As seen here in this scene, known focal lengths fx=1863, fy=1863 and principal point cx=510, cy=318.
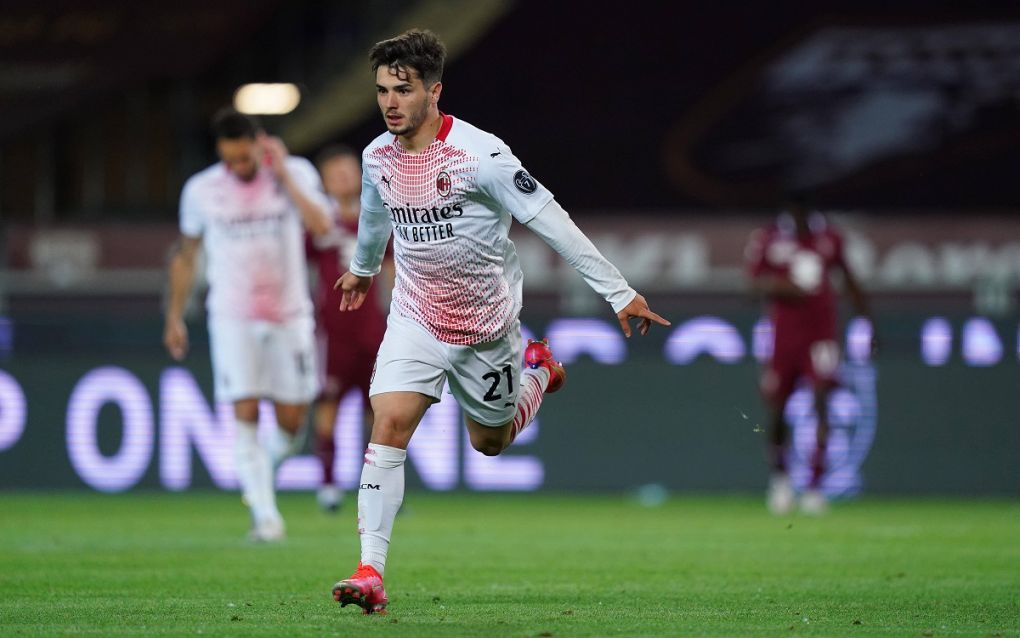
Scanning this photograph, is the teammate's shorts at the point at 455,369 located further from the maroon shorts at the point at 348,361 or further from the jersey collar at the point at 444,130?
the maroon shorts at the point at 348,361

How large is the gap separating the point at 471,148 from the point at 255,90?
1489cm

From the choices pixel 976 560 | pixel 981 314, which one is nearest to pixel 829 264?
pixel 981 314

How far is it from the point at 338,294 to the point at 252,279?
2.63 meters

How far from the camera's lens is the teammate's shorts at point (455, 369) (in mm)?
6605

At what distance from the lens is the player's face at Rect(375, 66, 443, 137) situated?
253 inches

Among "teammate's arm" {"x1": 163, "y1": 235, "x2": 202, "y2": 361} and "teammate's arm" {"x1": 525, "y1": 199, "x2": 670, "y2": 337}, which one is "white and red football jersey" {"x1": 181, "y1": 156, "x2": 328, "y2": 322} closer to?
"teammate's arm" {"x1": 163, "y1": 235, "x2": 202, "y2": 361}

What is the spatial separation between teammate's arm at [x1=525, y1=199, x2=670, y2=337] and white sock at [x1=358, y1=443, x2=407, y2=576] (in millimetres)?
891

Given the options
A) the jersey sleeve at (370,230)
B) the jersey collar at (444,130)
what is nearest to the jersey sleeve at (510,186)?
the jersey collar at (444,130)

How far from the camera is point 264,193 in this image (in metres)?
10.0

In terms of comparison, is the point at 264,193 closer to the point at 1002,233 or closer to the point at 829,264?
the point at 829,264

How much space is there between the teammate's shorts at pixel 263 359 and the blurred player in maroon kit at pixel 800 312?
13.6 ft

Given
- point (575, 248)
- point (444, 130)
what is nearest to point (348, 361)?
point (444, 130)

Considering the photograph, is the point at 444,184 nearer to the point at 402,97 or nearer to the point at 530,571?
the point at 402,97

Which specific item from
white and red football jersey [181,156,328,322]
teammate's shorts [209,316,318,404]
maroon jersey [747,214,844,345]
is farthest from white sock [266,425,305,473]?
maroon jersey [747,214,844,345]
